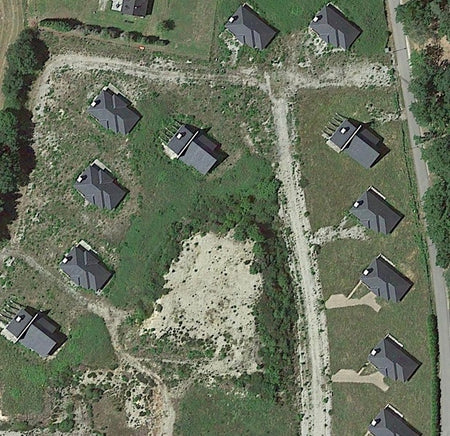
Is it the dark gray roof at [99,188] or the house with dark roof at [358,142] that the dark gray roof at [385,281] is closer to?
the house with dark roof at [358,142]

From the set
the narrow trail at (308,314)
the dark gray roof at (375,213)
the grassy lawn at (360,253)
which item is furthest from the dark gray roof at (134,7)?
the dark gray roof at (375,213)

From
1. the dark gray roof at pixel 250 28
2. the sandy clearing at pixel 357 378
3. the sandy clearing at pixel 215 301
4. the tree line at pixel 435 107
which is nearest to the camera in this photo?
the tree line at pixel 435 107

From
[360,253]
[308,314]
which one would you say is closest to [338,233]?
[360,253]

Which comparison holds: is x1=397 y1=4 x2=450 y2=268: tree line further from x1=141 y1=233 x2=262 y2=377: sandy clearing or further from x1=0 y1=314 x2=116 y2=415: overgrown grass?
x1=0 y1=314 x2=116 y2=415: overgrown grass

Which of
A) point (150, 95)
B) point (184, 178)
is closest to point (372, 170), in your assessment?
point (184, 178)

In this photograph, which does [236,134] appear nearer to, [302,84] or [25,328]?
[302,84]

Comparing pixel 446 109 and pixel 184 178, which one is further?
pixel 184 178

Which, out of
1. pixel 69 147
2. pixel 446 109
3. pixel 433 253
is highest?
pixel 446 109
